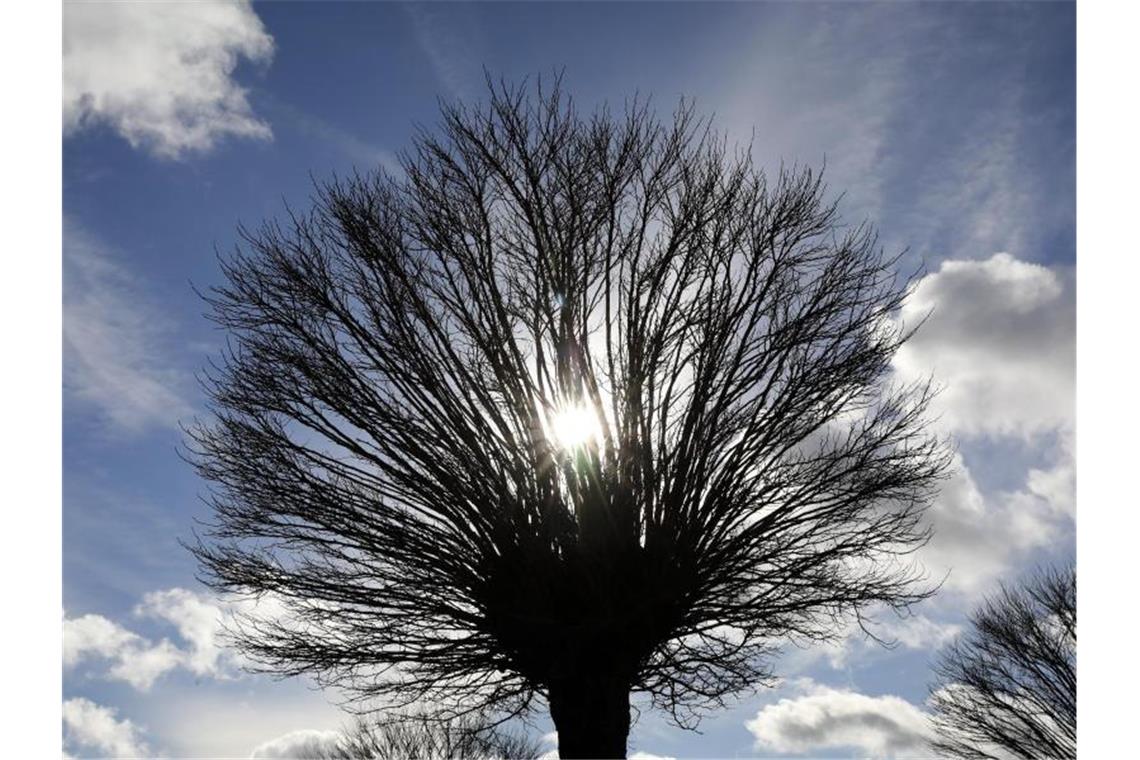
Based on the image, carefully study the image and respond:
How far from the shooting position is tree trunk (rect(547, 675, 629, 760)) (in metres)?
7.20

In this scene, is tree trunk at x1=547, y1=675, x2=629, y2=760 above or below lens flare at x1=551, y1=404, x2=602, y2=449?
below

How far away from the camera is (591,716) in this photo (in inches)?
287

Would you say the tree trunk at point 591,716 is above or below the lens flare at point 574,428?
below

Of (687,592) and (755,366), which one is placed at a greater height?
(755,366)

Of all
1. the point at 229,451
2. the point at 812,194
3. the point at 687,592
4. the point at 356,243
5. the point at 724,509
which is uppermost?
the point at 812,194

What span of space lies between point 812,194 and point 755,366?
1985 millimetres

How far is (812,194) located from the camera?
8789 millimetres

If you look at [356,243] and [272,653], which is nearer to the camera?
[272,653]

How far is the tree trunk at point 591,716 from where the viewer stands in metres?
7.20
